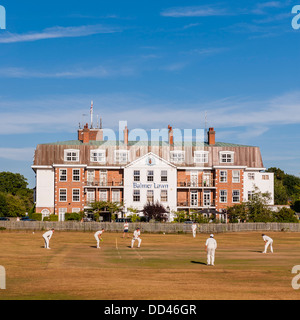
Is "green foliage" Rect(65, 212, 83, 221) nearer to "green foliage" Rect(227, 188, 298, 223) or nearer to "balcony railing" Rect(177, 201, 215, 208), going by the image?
"balcony railing" Rect(177, 201, 215, 208)

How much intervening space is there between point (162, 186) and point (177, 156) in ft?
18.5

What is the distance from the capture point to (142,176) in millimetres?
87688

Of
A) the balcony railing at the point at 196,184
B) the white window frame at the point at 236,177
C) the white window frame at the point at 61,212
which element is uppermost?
the white window frame at the point at 236,177

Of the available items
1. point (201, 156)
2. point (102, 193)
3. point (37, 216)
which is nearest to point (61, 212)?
point (37, 216)

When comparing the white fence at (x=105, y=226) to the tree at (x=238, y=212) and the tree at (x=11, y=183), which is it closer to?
the tree at (x=238, y=212)

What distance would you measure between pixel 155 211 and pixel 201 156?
1364cm

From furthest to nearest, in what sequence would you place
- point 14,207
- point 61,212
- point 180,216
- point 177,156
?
1. point 14,207
2. point 177,156
3. point 61,212
4. point 180,216

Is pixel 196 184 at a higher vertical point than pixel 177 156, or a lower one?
lower

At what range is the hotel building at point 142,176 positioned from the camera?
286ft

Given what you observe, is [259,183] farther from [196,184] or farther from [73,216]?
[73,216]

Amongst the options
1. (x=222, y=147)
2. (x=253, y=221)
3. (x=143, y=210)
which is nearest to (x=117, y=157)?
(x=143, y=210)

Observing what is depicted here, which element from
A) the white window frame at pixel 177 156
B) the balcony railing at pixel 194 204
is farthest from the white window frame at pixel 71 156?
the balcony railing at pixel 194 204

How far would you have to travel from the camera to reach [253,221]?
82.2m

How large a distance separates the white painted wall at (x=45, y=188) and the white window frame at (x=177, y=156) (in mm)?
18858
